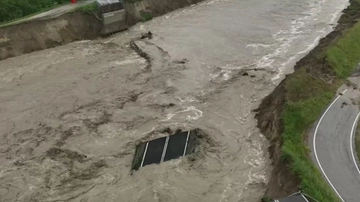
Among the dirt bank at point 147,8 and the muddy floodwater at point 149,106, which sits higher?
the dirt bank at point 147,8

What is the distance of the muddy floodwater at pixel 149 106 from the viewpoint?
77.5 ft

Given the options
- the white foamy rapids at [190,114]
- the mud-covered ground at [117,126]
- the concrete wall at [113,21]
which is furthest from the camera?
the concrete wall at [113,21]

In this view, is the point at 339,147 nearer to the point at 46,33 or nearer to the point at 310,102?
the point at 310,102

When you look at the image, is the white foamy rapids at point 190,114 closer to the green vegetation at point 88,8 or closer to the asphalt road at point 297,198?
the asphalt road at point 297,198

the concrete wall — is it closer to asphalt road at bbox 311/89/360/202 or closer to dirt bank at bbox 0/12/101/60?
dirt bank at bbox 0/12/101/60

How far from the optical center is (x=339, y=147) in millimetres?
24562

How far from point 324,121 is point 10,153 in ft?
66.3

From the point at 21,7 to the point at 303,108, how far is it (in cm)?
3221

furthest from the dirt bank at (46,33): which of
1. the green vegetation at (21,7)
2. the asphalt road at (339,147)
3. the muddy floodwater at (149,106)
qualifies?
the asphalt road at (339,147)

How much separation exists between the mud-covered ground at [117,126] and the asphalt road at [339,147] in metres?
3.36

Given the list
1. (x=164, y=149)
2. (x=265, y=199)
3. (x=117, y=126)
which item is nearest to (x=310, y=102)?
(x=265, y=199)

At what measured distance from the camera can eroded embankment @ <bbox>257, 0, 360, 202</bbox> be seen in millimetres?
21906

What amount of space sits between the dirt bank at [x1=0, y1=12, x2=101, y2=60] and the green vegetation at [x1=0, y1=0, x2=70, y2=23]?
384cm

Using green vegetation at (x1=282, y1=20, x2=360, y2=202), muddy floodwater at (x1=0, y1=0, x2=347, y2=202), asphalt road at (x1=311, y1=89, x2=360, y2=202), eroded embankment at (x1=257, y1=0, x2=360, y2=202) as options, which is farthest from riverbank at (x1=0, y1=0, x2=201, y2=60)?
asphalt road at (x1=311, y1=89, x2=360, y2=202)
